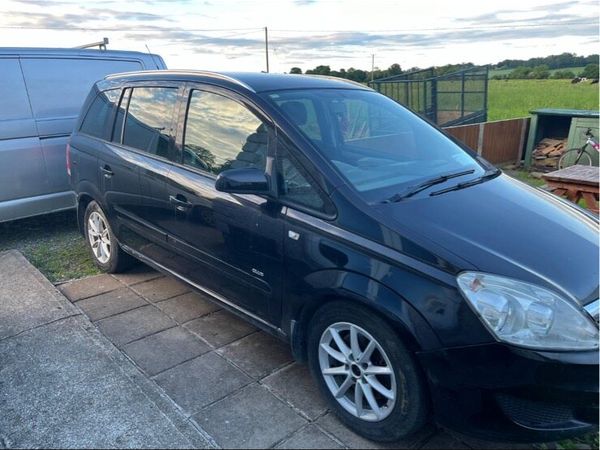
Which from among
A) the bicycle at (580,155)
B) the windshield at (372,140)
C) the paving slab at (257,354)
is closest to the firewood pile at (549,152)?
the bicycle at (580,155)

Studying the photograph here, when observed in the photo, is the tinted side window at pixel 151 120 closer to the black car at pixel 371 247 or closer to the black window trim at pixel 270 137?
the black car at pixel 371 247

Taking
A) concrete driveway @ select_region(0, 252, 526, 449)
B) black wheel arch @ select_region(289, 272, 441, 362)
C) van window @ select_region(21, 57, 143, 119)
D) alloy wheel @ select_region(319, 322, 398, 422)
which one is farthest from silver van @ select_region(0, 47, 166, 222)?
alloy wheel @ select_region(319, 322, 398, 422)

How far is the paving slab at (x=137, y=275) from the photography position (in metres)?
4.25

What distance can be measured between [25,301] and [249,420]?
2.35m

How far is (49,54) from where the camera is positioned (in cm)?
526

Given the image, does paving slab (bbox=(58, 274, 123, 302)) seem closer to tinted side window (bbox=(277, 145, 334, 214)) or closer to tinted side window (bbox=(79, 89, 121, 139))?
tinted side window (bbox=(79, 89, 121, 139))

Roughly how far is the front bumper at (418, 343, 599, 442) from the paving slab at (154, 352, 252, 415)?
124 cm

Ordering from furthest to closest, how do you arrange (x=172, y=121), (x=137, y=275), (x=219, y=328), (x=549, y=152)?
(x=549, y=152) → (x=137, y=275) → (x=219, y=328) → (x=172, y=121)

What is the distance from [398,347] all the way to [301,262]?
644 millimetres

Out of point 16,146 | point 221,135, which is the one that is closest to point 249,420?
point 221,135

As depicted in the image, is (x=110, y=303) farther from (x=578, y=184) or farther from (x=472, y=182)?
(x=578, y=184)

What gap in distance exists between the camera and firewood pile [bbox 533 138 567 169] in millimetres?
9750

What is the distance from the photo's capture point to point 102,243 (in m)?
4.41

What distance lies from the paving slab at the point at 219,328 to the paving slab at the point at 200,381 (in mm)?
220
